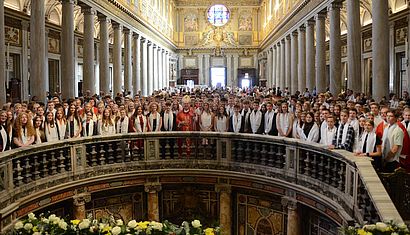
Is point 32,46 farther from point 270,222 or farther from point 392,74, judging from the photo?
point 392,74

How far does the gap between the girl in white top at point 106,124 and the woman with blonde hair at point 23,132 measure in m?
2.28

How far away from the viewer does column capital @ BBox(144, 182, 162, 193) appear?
1291cm

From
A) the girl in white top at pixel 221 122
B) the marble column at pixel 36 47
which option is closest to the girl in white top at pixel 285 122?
the girl in white top at pixel 221 122

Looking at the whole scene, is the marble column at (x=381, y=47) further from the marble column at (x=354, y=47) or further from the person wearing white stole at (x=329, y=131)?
the person wearing white stole at (x=329, y=131)

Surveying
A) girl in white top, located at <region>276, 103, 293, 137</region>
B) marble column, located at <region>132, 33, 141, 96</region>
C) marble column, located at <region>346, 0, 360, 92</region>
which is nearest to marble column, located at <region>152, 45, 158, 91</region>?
marble column, located at <region>132, 33, 141, 96</region>

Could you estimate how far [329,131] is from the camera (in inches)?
396

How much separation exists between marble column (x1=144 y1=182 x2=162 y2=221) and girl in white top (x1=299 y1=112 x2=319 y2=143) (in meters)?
4.13

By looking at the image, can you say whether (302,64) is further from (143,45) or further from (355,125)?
(355,125)

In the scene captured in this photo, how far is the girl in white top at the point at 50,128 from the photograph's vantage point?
11.1 m

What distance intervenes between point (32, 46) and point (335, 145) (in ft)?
37.5

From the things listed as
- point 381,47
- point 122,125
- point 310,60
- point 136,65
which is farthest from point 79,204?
point 136,65

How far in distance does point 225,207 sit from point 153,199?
189 centimetres

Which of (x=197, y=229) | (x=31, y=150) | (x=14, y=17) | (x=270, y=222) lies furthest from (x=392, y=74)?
(x=197, y=229)

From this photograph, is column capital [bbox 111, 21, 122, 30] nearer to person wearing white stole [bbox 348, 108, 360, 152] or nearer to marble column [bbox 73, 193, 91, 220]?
marble column [bbox 73, 193, 91, 220]
